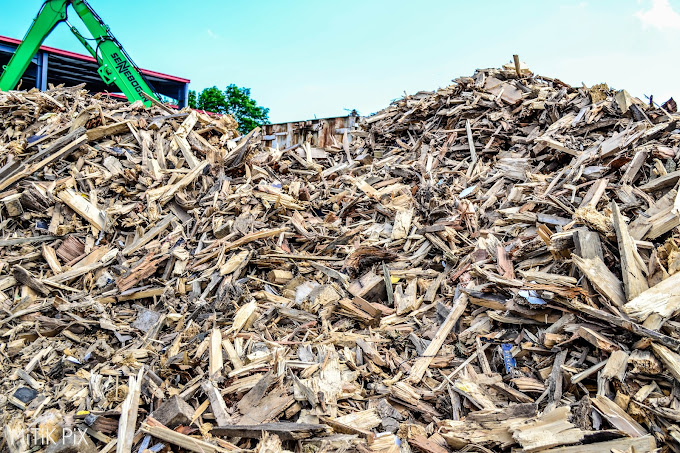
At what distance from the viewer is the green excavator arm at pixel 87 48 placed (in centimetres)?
1045

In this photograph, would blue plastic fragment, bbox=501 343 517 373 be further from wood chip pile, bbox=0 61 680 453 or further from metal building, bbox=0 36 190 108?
metal building, bbox=0 36 190 108

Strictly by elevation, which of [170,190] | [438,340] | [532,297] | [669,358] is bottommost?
[438,340]

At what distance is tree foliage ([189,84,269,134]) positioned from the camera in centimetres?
2659

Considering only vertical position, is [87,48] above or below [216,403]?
above

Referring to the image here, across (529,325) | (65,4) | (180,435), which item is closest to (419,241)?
(529,325)

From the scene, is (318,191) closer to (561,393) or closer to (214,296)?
(214,296)

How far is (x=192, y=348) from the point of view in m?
3.84

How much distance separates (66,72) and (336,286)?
21.3 metres

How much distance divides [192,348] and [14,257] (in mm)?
2901

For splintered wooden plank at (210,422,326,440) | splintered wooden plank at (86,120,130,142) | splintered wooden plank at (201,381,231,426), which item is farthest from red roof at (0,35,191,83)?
splintered wooden plank at (210,422,326,440)

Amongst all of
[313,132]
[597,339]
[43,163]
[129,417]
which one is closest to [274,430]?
[129,417]

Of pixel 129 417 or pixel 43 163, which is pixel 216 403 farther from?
pixel 43 163

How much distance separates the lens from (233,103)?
1064 inches

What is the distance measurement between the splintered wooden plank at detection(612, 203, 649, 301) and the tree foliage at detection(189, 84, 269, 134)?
24.6m
